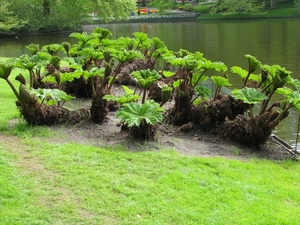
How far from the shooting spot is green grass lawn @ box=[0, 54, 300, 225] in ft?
10.5

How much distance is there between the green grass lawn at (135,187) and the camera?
319cm

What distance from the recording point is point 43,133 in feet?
16.7

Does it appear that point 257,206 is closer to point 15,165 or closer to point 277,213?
point 277,213

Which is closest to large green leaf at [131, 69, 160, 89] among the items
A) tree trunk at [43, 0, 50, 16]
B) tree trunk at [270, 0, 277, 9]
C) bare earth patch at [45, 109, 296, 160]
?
bare earth patch at [45, 109, 296, 160]

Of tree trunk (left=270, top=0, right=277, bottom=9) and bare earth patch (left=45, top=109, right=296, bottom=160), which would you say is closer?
bare earth patch (left=45, top=109, right=296, bottom=160)

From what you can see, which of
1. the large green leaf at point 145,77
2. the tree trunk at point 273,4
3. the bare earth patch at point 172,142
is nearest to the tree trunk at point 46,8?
the tree trunk at point 273,4

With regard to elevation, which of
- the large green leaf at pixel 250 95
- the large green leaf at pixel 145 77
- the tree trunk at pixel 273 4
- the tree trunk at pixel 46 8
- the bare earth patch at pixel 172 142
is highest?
the tree trunk at pixel 46 8

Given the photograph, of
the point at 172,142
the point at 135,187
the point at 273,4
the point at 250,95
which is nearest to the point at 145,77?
the point at 172,142

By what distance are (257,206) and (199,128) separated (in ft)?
8.52

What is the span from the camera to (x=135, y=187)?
368 centimetres

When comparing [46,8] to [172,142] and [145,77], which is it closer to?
[145,77]

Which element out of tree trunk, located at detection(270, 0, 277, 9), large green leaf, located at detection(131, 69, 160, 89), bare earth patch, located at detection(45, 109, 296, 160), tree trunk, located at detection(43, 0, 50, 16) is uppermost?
tree trunk, located at detection(43, 0, 50, 16)

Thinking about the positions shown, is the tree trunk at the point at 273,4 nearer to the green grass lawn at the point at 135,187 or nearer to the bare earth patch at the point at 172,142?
the bare earth patch at the point at 172,142

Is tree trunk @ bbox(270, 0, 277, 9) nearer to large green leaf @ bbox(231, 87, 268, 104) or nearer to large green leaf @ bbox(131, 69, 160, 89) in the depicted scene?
large green leaf @ bbox(231, 87, 268, 104)
